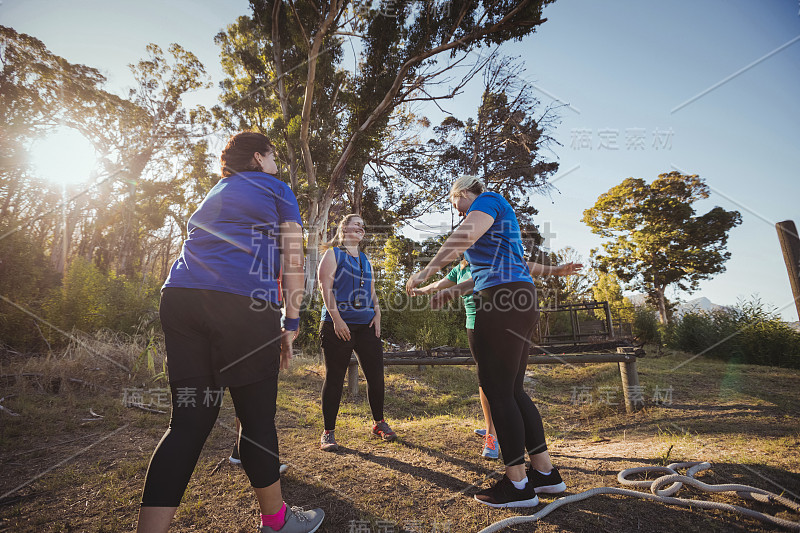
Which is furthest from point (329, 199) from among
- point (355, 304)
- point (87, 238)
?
point (87, 238)

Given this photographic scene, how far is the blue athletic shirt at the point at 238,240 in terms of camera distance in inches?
55.1

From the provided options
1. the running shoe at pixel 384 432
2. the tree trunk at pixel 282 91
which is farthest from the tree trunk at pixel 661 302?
the running shoe at pixel 384 432

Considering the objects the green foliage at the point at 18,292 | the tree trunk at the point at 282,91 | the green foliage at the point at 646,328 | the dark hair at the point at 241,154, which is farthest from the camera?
the green foliage at the point at 646,328

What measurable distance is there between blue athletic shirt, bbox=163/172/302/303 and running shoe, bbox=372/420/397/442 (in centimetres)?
203

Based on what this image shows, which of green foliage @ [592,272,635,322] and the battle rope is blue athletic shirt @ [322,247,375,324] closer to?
the battle rope

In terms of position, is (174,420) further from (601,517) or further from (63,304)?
(63,304)

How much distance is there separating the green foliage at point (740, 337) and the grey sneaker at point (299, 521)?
1087 centimetres

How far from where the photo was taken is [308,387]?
602 cm

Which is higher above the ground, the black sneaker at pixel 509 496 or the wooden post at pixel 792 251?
the wooden post at pixel 792 251

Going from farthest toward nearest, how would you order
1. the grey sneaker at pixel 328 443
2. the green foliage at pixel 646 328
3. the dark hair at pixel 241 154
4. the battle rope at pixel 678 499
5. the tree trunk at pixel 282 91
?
the green foliage at pixel 646 328
the tree trunk at pixel 282 91
the grey sneaker at pixel 328 443
the dark hair at pixel 241 154
the battle rope at pixel 678 499

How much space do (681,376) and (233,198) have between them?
24.0 feet

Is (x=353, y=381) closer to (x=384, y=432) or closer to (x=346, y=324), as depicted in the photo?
(x=384, y=432)

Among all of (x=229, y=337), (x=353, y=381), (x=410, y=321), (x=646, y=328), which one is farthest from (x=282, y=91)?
(x=646, y=328)

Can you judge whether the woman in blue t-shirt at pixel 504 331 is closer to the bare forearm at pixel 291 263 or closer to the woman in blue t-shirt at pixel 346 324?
the bare forearm at pixel 291 263
